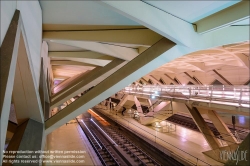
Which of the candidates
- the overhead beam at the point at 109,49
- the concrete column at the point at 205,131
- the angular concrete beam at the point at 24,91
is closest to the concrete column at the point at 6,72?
the angular concrete beam at the point at 24,91

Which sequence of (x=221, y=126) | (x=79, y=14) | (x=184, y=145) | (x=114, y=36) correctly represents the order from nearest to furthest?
(x=79, y=14) → (x=114, y=36) → (x=221, y=126) → (x=184, y=145)

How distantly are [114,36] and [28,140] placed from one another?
10.6ft

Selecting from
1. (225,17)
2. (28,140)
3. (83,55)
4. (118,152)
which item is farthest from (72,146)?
(225,17)

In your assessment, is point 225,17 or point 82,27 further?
point 82,27

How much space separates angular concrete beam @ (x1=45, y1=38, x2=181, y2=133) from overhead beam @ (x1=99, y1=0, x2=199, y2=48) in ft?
1.01

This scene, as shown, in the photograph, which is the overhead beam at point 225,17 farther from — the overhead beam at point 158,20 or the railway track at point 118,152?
the railway track at point 118,152

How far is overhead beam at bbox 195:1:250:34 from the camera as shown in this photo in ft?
9.24

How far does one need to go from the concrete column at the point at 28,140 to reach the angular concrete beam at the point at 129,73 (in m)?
0.67

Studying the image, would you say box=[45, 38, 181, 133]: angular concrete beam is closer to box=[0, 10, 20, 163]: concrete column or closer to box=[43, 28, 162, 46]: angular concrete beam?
box=[43, 28, 162, 46]: angular concrete beam

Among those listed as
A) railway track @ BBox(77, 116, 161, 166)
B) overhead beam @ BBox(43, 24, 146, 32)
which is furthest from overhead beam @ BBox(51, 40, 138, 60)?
railway track @ BBox(77, 116, 161, 166)

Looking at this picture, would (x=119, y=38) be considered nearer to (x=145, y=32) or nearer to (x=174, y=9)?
(x=145, y=32)

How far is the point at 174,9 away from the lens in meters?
3.09

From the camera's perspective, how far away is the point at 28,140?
3.39 meters

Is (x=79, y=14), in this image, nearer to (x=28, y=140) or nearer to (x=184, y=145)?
(x=28, y=140)
